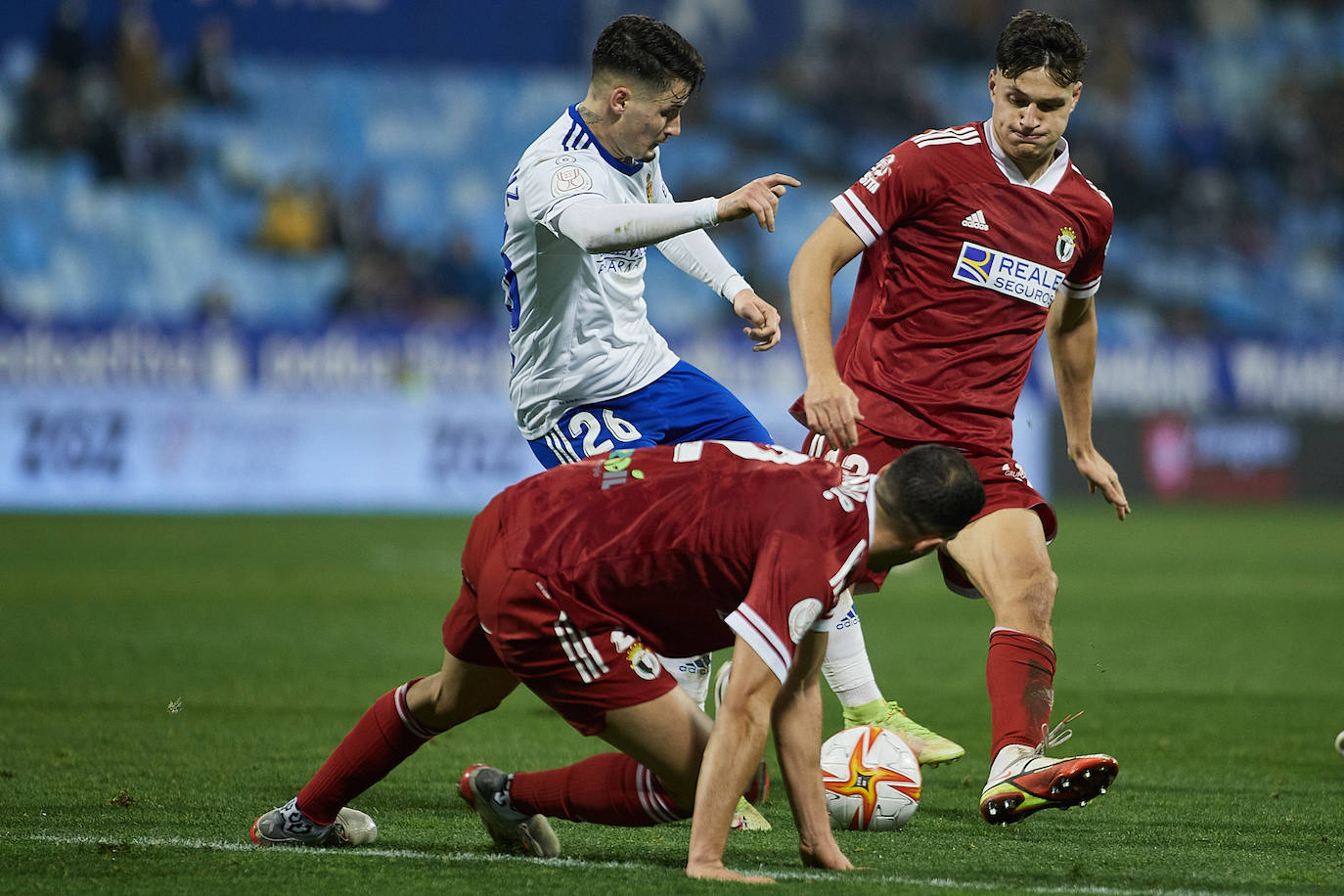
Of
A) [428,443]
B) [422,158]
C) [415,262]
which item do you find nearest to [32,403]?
[428,443]

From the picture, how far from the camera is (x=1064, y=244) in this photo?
5148 mm

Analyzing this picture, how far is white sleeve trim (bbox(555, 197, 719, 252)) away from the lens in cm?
419

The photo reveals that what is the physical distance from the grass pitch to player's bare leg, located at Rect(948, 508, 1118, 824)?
22cm

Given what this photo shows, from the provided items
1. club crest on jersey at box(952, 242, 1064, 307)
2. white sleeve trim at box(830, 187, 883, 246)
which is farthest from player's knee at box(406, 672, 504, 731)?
club crest on jersey at box(952, 242, 1064, 307)

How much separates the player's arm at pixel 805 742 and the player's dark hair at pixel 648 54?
188 cm

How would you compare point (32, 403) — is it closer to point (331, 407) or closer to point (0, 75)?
point (331, 407)

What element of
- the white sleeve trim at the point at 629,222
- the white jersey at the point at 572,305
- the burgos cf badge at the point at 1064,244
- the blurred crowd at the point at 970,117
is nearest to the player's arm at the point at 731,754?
the white sleeve trim at the point at 629,222

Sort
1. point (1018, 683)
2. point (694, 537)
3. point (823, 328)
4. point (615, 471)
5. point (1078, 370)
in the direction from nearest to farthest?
point (694, 537), point (615, 471), point (823, 328), point (1018, 683), point (1078, 370)

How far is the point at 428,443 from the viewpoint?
743 inches

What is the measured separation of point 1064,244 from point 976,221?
0.94 feet

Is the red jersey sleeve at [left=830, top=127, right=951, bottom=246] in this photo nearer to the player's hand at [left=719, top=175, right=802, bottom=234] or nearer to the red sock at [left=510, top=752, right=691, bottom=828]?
the player's hand at [left=719, top=175, right=802, bottom=234]

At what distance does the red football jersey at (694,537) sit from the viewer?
141 inches

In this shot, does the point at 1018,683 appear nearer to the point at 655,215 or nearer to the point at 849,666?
the point at 849,666

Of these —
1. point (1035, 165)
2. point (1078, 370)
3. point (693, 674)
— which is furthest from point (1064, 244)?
point (693, 674)
